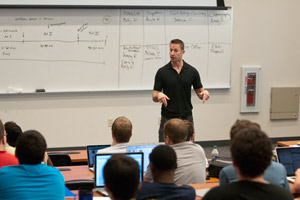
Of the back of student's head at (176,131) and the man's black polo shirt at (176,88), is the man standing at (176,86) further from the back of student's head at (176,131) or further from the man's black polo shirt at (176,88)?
the back of student's head at (176,131)

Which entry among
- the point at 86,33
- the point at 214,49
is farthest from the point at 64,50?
the point at 214,49

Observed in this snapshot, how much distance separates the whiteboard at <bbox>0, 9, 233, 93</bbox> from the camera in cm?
689

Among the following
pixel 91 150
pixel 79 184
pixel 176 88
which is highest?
pixel 176 88

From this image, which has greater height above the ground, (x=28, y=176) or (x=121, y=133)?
(x=121, y=133)

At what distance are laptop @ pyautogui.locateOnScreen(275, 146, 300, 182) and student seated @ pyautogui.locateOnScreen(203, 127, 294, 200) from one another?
1.91 m

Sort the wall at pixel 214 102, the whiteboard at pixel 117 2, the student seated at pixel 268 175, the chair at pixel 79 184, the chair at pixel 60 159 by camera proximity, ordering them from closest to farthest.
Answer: the student seated at pixel 268 175 < the chair at pixel 79 184 < the chair at pixel 60 159 < the whiteboard at pixel 117 2 < the wall at pixel 214 102

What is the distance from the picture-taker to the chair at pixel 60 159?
15.8 feet

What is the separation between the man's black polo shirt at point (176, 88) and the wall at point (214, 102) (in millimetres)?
2033

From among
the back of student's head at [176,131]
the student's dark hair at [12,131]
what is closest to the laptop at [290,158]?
the back of student's head at [176,131]

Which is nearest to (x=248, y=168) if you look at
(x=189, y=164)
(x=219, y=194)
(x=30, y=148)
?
(x=219, y=194)

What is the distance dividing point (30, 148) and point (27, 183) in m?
0.21

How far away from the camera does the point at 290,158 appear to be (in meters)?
4.01

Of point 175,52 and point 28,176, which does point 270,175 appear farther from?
point 175,52

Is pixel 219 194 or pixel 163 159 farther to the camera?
pixel 163 159
